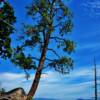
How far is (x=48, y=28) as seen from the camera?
175ft

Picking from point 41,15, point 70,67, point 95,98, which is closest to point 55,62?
point 70,67

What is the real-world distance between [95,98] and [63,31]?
838 inches

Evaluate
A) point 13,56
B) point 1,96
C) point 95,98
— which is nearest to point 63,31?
point 13,56

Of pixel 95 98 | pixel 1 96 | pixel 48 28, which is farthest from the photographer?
pixel 95 98

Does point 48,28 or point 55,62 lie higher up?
point 48,28

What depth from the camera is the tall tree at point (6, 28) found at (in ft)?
175

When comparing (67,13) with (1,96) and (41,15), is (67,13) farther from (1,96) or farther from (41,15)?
(1,96)

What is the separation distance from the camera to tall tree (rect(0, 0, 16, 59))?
175ft

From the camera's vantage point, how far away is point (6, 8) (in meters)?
54.1

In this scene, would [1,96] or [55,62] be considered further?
[55,62]

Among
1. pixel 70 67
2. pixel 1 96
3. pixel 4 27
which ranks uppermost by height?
pixel 4 27

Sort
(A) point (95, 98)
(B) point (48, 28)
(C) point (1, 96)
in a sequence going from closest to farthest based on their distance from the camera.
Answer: (C) point (1, 96) < (B) point (48, 28) < (A) point (95, 98)

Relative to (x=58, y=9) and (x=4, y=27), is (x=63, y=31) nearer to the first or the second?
(x=58, y=9)

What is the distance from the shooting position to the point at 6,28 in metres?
53.8
